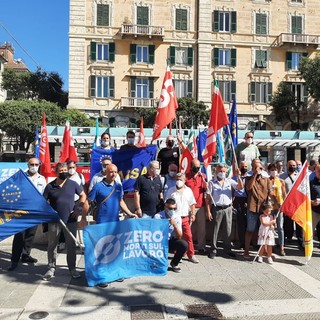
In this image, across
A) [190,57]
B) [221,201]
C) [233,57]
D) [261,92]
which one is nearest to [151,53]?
[190,57]

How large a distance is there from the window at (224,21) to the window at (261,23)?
2248 mm

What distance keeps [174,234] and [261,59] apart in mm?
34319

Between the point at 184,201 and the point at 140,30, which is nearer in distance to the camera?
the point at 184,201

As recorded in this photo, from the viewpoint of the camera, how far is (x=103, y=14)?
3522 cm

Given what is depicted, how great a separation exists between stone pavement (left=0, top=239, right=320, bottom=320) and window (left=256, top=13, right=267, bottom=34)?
34.4 metres

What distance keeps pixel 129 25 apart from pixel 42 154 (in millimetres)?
26220

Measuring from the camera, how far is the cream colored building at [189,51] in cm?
3519

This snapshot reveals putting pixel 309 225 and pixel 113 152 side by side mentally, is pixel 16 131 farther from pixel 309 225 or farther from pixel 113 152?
pixel 309 225

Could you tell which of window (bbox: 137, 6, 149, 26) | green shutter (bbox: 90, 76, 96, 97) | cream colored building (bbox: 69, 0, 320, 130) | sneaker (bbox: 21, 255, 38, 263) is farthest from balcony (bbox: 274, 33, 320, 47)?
sneaker (bbox: 21, 255, 38, 263)

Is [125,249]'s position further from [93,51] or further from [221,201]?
[93,51]

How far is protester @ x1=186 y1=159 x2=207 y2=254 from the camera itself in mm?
7328

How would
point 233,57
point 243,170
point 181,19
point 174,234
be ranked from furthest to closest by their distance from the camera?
point 233,57, point 181,19, point 243,170, point 174,234

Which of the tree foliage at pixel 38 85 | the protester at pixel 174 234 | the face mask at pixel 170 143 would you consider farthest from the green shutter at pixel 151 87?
the protester at pixel 174 234

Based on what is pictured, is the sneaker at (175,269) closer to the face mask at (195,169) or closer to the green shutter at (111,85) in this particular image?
the face mask at (195,169)
